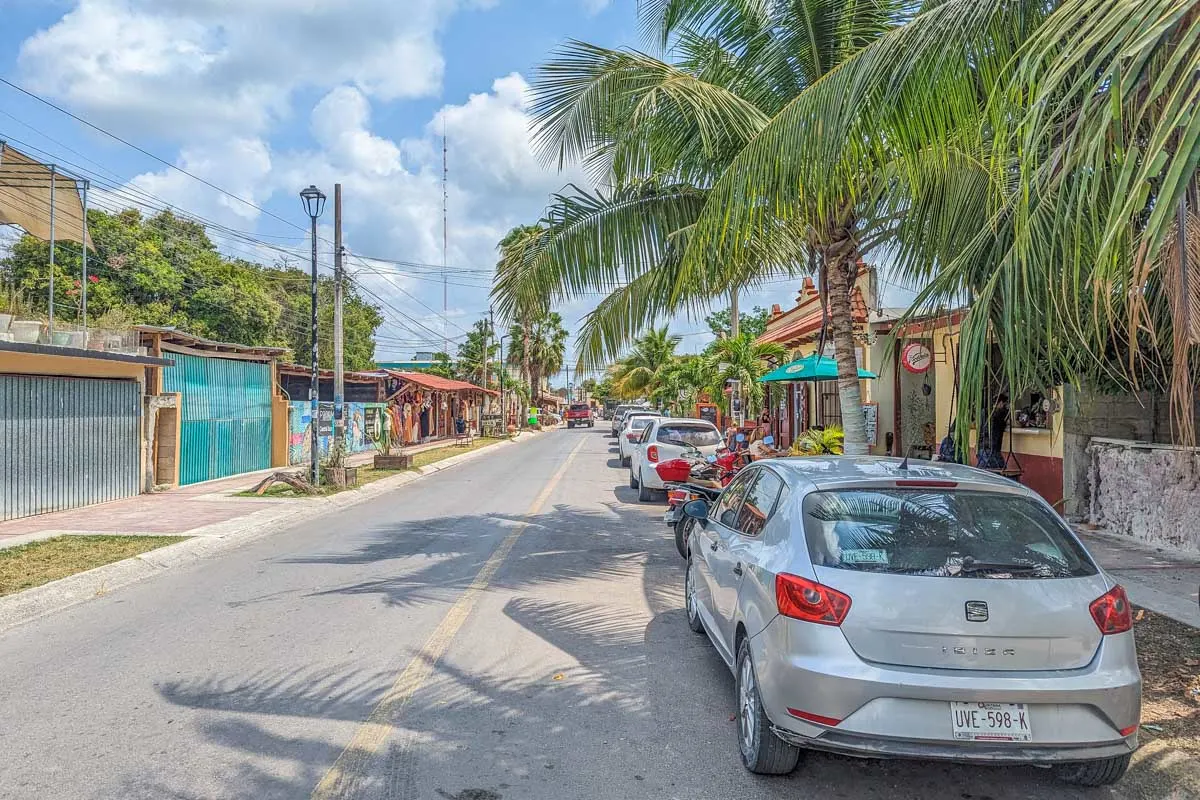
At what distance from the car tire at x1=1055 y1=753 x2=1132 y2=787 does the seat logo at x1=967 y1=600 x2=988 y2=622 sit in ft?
3.25

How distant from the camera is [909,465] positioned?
460 cm

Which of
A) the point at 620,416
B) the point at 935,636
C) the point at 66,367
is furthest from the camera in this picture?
the point at 620,416

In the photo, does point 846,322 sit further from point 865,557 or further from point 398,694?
point 398,694

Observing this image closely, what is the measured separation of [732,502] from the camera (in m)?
5.50

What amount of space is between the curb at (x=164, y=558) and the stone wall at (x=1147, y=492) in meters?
11.4

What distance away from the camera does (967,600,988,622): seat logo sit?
3.34m

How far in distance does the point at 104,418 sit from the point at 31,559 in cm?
650

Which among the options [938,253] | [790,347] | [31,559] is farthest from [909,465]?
[790,347]

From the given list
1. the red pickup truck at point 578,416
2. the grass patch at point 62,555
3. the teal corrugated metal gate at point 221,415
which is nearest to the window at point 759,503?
the grass patch at point 62,555

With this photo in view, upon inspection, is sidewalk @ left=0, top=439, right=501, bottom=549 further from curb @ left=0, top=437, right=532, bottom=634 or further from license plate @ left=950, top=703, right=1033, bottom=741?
license plate @ left=950, top=703, right=1033, bottom=741

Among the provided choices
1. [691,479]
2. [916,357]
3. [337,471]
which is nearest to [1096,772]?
[691,479]

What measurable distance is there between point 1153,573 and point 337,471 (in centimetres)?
1484

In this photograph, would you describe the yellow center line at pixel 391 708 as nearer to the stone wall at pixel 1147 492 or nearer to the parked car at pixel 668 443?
the parked car at pixel 668 443

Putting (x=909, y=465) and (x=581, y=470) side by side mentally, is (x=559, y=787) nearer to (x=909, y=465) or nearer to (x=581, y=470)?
(x=909, y=465)
